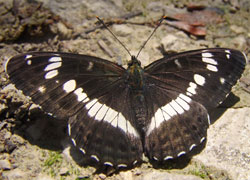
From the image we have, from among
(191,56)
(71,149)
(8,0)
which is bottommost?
(71,149)

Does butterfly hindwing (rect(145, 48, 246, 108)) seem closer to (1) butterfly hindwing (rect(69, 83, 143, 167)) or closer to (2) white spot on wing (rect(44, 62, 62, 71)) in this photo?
(1) butterfly hindwing (rect(69, 83, 143, 167))

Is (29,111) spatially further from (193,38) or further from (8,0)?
(193,38)

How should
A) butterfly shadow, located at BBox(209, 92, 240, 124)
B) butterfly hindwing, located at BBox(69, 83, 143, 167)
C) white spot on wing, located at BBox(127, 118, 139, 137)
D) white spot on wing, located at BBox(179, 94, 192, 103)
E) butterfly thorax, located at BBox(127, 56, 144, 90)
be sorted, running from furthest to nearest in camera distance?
1. butterfly shadow, located at BBox(209, 92, 240, 124)
2. butterfly thorax, located at BBox(127, 56, 144, 90)
3. white spot on wing, located at BBox(179, 94, 192, 103)
4. white spot on wing, located at BBox(127, 118, 139, 137)
5. butterfly hindwing, located at BBox(69, 83, 143, 167)

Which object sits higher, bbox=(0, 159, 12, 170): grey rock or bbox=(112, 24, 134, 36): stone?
bbox=(112, 24, 134, 36): stone

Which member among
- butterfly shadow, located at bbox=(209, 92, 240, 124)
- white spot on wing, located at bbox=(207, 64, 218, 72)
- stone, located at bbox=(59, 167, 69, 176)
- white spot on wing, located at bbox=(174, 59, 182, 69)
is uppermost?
white spot on wing, located at bbox=(174, 59, 182, 69)

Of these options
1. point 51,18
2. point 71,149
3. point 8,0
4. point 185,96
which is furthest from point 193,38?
point 8,0

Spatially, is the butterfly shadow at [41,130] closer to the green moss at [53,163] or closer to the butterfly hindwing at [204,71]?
the green moss at [53,163]

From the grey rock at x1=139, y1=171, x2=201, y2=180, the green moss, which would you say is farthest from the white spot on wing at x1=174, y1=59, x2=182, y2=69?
the green moss
